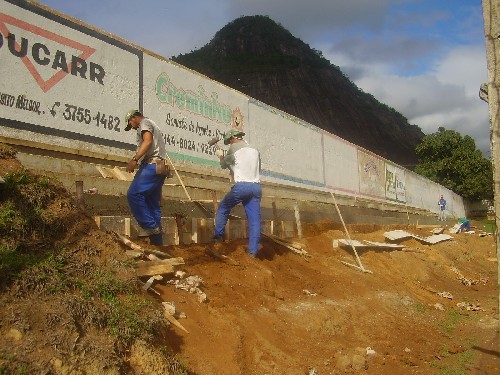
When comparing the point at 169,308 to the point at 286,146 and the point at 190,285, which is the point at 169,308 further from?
the point at 286,146

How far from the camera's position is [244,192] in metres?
6.96

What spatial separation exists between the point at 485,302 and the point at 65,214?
8.35 m

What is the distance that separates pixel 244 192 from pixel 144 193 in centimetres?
169

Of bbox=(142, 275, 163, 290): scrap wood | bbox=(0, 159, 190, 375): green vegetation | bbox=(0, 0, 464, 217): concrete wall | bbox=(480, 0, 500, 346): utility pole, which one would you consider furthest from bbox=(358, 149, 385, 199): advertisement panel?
bbox=(0, 159, 190, 375): green vegetation

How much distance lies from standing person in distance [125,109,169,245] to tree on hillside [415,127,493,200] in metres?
38.2

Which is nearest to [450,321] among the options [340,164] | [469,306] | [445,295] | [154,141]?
[469,306]

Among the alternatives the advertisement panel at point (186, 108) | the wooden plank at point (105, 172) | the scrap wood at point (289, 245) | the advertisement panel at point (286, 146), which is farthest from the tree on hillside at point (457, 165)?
the wooden plank at point (105, 172)

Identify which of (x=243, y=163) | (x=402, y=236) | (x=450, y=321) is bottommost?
(x=450, y=321)

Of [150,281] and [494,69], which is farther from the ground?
[494,69]

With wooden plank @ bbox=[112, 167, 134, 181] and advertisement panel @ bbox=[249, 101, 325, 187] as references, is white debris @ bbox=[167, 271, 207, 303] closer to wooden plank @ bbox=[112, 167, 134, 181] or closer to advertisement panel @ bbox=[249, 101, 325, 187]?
wooden plank @ bbox=[112, 167, 134, 181]

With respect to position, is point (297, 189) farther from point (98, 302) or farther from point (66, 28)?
point (98, 302)

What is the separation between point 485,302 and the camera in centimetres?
934

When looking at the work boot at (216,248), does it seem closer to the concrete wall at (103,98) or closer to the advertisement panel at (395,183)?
the concrete wall at (103,98)

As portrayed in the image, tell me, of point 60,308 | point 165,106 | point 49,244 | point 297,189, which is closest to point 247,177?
point 165,106
